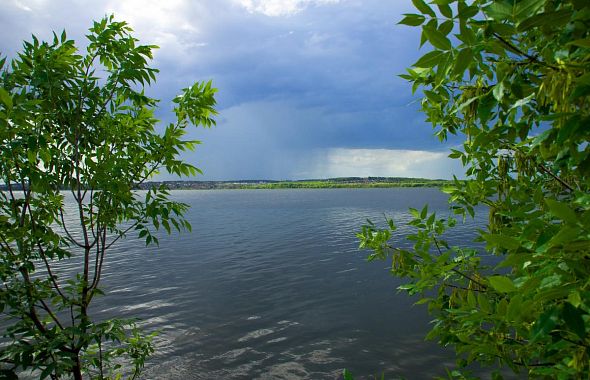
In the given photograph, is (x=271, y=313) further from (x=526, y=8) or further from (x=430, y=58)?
(x=526, y=8)

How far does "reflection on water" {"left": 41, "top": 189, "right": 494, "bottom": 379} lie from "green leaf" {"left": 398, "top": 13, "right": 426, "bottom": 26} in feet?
48.4

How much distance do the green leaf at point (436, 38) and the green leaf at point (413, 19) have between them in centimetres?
8

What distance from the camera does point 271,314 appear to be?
67.5 ft

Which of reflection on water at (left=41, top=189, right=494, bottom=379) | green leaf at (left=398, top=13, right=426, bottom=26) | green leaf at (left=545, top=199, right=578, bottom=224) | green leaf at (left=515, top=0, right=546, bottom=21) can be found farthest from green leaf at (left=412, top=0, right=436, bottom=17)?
reflection on water at (left=41, top=189, right=494, bottom=379)

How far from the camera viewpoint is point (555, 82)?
79.2 inches

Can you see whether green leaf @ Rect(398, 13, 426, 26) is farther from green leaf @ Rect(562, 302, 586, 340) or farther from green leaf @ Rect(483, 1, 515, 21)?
green leaf @ Rect(562, 302, 586, 340)

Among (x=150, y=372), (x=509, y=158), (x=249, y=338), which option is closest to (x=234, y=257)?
(x=249, y=338)

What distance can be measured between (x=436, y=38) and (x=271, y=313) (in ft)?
68.9

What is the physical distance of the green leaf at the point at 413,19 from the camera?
6.20 feet

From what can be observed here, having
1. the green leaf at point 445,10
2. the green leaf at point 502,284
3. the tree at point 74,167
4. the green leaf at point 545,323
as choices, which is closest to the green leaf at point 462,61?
the green leaf at point 445,10

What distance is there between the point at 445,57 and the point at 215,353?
17.2 m

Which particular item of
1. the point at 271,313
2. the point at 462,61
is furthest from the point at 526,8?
the point at 271,313

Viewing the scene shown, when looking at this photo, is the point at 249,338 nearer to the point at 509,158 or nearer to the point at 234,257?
the point at 509,158

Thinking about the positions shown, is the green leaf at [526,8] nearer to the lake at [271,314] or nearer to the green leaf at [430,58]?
the green leaf at [430,58]
